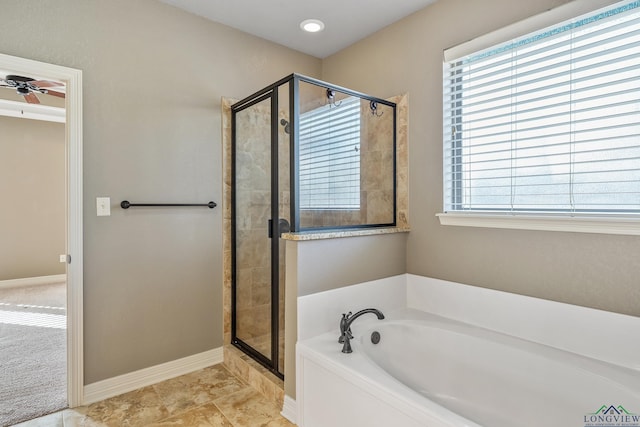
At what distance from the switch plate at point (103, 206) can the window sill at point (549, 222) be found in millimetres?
2082

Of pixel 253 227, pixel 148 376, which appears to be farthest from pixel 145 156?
pixel 148 376

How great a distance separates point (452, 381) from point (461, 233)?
2.85 ft

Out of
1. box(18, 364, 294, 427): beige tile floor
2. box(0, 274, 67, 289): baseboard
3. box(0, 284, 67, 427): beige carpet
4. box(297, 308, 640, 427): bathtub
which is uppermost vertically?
box(297, 308, 640, 427): bathtub

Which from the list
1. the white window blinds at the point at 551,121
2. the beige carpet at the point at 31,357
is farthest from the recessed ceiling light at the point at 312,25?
the beige carpet at the point at 31,357

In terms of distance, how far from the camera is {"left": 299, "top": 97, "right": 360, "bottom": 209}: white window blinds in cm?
214

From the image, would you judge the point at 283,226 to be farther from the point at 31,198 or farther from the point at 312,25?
the point at 31,198

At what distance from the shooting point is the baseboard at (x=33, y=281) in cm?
493

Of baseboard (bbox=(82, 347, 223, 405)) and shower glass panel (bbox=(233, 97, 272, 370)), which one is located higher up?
shower glass panel (bbox=(233, 97, 272, 370))

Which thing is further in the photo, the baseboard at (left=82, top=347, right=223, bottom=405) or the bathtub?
the baseboard at (left=82, top=347, right=223, bottom=405)

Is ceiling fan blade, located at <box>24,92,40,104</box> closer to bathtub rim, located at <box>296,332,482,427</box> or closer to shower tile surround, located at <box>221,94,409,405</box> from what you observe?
shower tile surround, located at <box>221,94,409,405</box>

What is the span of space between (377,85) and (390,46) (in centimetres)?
29

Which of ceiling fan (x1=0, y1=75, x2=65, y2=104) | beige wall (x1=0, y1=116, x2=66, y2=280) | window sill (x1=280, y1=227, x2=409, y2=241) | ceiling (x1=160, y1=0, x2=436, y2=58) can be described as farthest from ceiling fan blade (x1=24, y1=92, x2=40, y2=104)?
window sill (x1=280, y1=227, x2=409, y2=241)

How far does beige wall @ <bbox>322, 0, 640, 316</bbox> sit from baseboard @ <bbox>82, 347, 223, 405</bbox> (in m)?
1.65

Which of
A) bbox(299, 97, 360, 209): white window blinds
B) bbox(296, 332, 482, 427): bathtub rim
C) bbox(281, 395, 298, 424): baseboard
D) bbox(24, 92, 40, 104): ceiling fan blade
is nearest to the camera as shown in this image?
bbox(296, 332, 482, 427): bathtub rim
